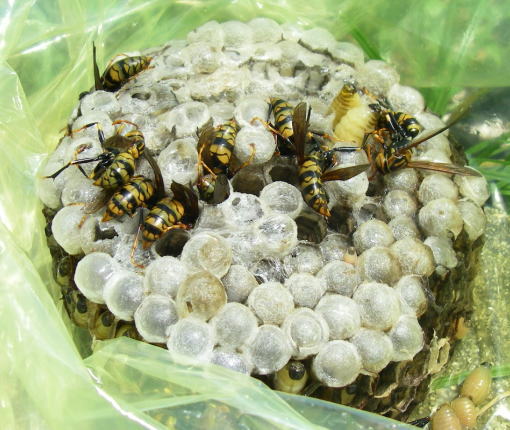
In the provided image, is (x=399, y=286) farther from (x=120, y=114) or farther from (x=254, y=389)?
(x=120, y=114)

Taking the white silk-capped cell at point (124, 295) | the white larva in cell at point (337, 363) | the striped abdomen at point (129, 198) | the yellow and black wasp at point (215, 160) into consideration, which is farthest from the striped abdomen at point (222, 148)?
the white larva in cell at point (337, 363)

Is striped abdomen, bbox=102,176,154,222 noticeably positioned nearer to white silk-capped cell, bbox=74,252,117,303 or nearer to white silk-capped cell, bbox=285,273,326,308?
white silk-capped cell, bbox=74,252,117,303

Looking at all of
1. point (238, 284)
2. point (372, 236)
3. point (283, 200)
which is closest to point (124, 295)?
point (238, 284)

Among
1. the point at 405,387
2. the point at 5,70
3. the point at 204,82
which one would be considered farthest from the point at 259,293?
the point at 5,70

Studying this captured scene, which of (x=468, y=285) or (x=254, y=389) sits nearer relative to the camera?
(x=254, y=389)

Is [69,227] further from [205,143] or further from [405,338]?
[405,338]

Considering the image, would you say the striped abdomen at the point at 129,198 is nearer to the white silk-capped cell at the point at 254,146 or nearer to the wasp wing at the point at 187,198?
the wasp wing at the point at 187,198
